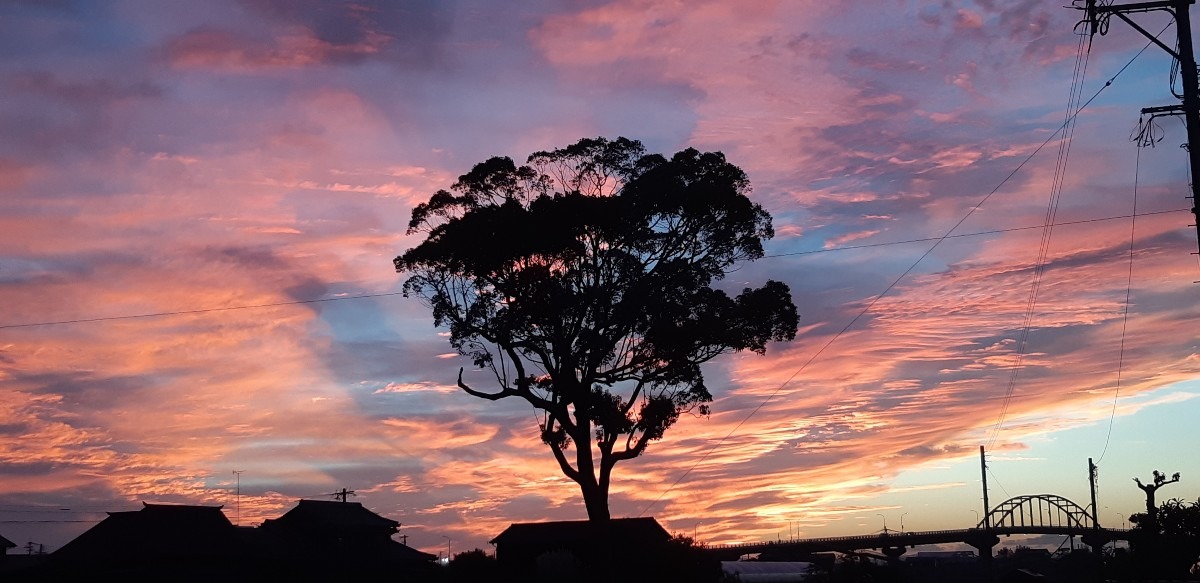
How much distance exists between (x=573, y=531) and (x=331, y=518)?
24.5 meters

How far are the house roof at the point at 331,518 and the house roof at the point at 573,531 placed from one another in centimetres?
1647

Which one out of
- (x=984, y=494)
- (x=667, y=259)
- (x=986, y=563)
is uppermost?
(x=667, y=259)

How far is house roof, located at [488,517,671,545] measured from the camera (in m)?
54.3

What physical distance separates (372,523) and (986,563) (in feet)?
326

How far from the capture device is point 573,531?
56.4 m

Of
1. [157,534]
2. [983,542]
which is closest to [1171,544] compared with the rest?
[157,534]

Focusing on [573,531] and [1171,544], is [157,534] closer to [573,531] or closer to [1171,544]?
[573,531]

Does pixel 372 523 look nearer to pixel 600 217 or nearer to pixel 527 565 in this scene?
pixel 527 565

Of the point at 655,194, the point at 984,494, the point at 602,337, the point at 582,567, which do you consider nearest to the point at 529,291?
the point at 602,337

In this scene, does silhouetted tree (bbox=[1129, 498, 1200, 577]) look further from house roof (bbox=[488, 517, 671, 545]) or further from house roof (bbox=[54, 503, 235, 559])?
house roof (bbox=[54, 503, 235, 559])

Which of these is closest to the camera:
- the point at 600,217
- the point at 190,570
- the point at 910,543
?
the point at 600,217

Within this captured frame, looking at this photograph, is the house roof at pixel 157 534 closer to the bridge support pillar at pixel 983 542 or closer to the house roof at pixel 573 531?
the house roof at pixel 573 531

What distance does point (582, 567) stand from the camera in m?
54.6

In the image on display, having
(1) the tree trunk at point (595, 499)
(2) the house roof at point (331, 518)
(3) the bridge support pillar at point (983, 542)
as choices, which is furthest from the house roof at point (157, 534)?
(3) the bridge support pillar at point (983, 542)
